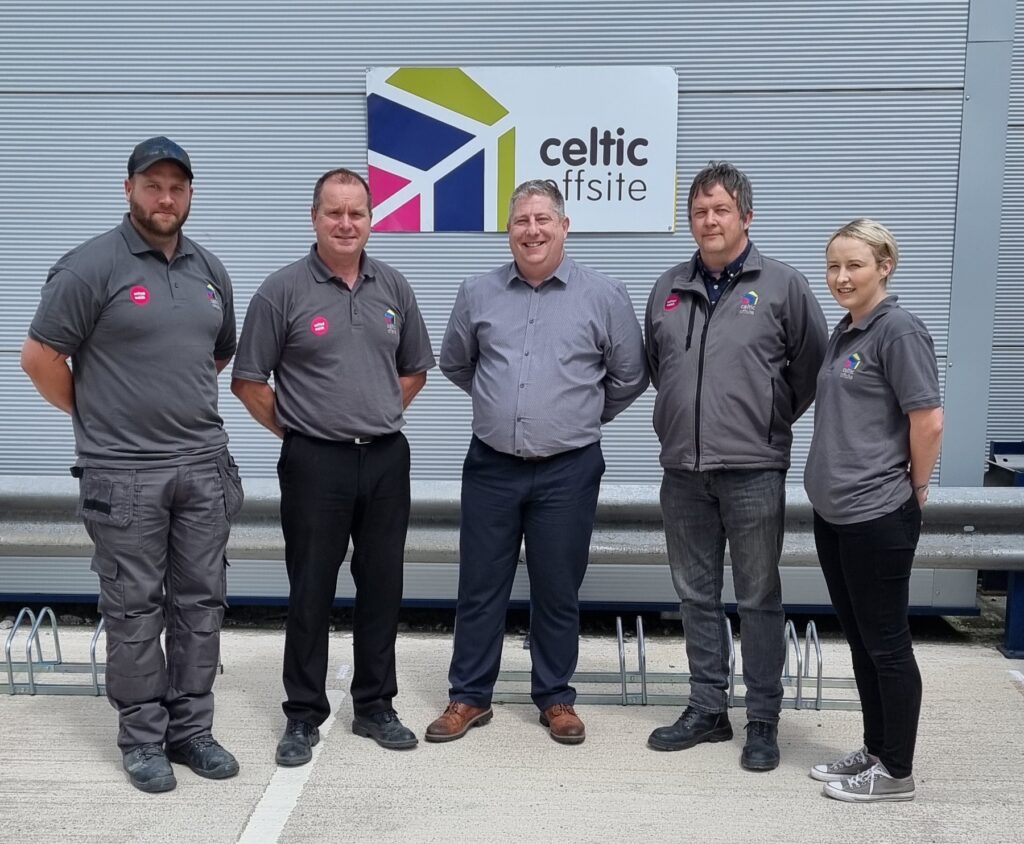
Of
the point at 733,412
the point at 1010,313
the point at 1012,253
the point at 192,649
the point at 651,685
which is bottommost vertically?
the point at 651,685

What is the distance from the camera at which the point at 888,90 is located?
4.53 m

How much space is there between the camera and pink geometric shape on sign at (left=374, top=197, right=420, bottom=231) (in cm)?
467

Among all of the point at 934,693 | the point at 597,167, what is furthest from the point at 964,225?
the point at 934,693

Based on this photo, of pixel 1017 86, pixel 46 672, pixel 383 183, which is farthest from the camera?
pixel 1017 86

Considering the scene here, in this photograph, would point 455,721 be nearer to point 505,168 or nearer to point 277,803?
point 277,803

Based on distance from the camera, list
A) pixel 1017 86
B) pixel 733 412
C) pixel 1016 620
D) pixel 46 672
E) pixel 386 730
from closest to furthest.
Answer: pixel 733 412, pixel 386 730, pixel 46 672, pixel 1016 620, pixel 1017 86

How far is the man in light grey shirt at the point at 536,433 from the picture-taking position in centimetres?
353

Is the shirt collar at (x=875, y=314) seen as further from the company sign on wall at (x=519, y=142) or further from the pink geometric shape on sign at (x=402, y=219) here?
the pink geometric shape on sign at (x=402, y=219)

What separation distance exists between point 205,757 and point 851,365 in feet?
7.96

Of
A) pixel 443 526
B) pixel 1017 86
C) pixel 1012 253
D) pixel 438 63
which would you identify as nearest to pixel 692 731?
pixel 443 526

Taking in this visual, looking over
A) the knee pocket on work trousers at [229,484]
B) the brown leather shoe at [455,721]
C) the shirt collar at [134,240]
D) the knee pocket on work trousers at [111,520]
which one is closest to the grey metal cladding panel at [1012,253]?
the brown leather shoe at [455,721]

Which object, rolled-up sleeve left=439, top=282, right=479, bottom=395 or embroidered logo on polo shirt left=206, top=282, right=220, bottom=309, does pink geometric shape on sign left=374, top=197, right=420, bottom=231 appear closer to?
rolled-up sleeve left=439, top=282, right=479, bottom=395

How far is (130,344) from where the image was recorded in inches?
126

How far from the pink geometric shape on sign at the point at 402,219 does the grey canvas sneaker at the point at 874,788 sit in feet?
9.67
